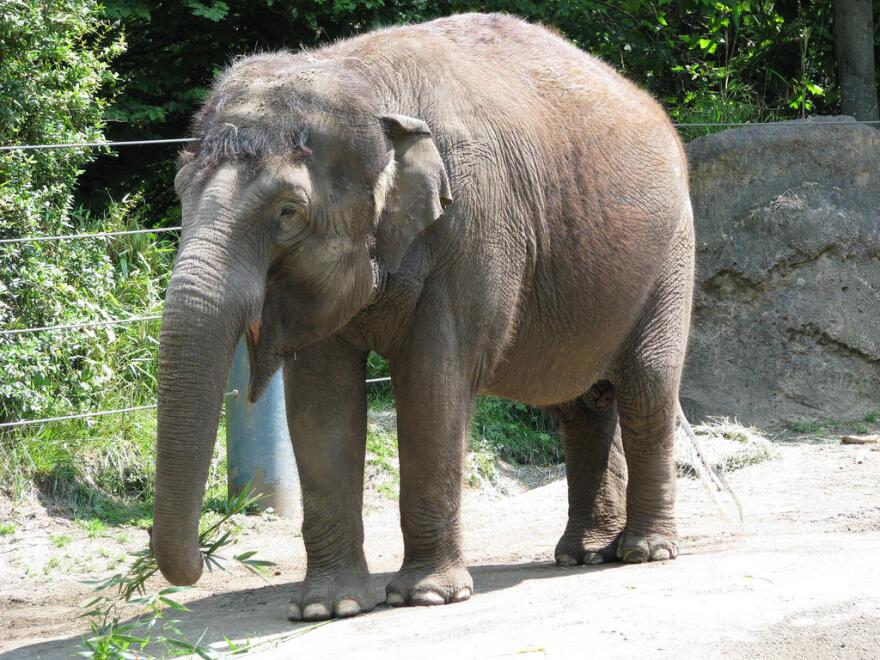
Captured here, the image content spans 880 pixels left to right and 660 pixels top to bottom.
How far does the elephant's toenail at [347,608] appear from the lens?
16.9ft

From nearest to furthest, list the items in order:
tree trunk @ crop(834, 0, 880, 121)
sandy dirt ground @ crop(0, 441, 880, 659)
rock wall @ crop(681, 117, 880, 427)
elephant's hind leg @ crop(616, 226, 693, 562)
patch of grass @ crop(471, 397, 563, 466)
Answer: sandy dirt ground @ crop(0, 441, 880, 659), elephant's hind leg @ crop(616, 226, 693, 562), patch of grass @ crop(471, 397, 563, 466), rock wall @ crop(681, 117, 880, 427), tree trunk @ crop(834, 0, 880, 121)

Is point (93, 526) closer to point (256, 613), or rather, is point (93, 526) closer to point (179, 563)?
point (256, 613)

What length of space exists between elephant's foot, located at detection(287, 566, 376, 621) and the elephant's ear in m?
1.23

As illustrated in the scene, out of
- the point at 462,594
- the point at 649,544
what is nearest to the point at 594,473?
the point at 649,544

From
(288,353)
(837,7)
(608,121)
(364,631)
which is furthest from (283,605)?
(837,7)

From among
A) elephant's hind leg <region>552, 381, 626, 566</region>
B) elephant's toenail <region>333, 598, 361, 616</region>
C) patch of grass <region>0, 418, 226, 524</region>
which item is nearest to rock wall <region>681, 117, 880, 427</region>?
elephant's hind leg <region>552, 381, 626, 566</region>

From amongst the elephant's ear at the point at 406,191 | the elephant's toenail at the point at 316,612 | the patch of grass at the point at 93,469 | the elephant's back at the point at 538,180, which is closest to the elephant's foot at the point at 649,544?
the elephant's back at the point at 538,180

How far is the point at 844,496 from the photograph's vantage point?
299 inches

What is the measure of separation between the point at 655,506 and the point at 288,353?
2278 mm

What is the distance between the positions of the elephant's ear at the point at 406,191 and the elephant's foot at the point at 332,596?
4.03 feet

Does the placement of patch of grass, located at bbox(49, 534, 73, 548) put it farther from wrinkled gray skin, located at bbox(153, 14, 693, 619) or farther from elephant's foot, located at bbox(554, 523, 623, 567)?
elephant's foot, located at bbox(554, 523, 623, 567)

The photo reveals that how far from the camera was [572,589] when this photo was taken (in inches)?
209

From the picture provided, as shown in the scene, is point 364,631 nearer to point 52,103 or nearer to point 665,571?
point 665,571

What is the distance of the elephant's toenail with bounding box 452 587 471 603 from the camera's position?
208 inches
